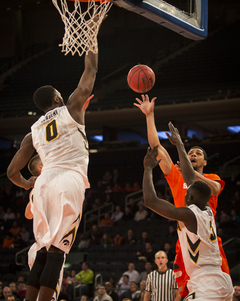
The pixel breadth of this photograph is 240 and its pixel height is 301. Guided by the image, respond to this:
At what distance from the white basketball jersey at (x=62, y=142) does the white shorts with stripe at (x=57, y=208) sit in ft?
0.32

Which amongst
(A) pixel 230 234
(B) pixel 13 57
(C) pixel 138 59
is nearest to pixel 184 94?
(C) pixel 138 59

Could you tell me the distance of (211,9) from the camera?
22859 millimetres

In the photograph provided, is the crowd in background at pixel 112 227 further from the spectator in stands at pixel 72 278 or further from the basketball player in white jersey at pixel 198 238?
the basketball player in white jersey at pixel 198 238

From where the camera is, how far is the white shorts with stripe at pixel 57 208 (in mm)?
3068

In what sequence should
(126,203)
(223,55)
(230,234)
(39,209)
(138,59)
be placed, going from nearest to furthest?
1. (39,209)
2. (230,234)
3. (126,203)
4. (223,55)
5. (138,59)

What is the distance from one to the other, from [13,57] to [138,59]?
22.2 ft

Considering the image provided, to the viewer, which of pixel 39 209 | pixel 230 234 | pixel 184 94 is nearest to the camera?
pixel 39 209

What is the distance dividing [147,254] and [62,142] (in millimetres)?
8898

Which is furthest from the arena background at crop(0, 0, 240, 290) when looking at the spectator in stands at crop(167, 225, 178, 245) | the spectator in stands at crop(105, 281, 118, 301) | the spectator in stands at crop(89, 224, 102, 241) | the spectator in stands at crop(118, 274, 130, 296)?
the spectator in stands at crop(105, 281, 118, 301)

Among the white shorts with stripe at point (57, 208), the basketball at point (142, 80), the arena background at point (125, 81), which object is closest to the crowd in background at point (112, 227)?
the arena background at point (125, 81)

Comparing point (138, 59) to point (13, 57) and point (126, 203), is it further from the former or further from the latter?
point (126, 203)

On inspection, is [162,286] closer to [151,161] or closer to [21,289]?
→ [151,161]

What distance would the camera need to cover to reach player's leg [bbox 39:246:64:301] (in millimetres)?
2893

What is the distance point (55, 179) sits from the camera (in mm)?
3193
